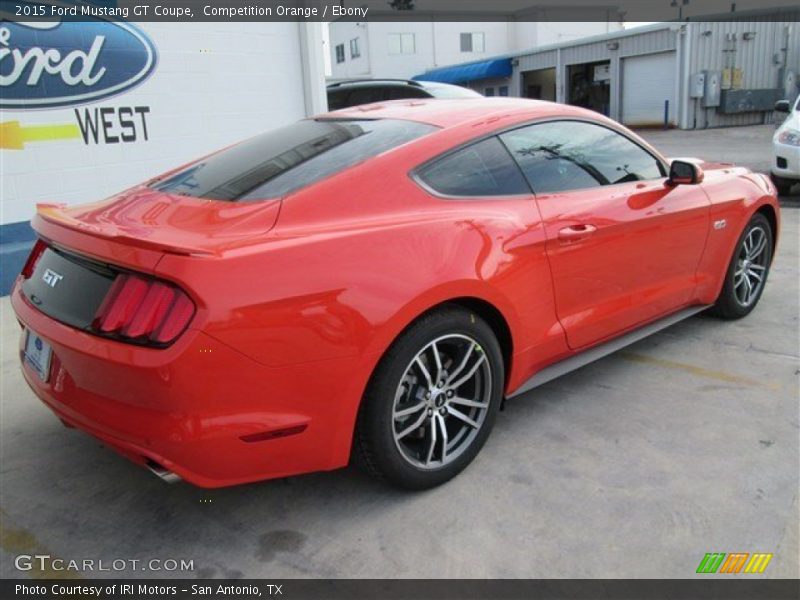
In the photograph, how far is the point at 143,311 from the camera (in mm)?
2145

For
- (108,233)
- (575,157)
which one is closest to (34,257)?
(108,233)

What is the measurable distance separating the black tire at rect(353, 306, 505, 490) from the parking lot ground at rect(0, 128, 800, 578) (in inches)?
5.1

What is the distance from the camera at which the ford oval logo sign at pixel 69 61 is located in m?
5.92

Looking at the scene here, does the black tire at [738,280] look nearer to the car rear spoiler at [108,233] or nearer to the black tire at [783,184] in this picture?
the car rear spoiler at [108,233]

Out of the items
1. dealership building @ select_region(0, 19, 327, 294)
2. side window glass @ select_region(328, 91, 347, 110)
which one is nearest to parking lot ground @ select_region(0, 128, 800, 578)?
dealership building @ select_region(0, 19, 327, 294)

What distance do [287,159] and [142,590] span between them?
176 cm

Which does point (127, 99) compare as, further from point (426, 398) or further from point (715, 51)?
point (715, 51)

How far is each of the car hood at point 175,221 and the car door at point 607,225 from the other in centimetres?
133

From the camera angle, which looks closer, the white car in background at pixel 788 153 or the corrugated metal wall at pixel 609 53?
the white car in background at pixel 788 153

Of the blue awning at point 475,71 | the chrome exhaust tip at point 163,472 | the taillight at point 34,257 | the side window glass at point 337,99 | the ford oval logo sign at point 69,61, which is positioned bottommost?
the chrome exhaust tip at point 163,472

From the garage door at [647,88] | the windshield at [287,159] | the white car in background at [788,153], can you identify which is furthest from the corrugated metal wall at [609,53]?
the windshield at [287,159]

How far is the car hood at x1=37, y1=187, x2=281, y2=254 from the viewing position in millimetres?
2219

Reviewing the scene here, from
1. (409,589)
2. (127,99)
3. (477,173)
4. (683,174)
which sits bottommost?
(409,589)

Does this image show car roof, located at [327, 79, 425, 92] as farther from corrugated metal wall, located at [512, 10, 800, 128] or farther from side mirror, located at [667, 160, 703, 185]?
corrugated metal wall, located at [512, 10, 800, 128]
